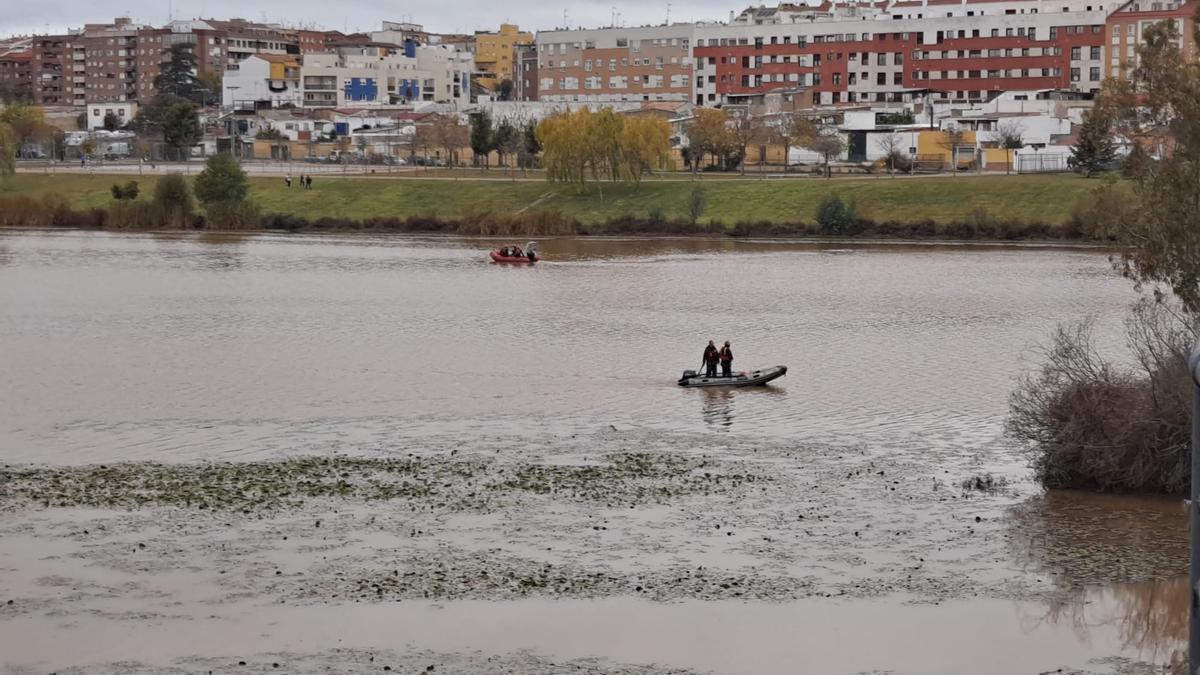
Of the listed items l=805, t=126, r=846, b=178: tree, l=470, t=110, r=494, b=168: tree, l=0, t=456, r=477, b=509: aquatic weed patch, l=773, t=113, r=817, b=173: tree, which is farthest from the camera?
l=470, t=110, r=494, b=168: tree

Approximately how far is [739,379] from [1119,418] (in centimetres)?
1287

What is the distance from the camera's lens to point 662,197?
95.3 m

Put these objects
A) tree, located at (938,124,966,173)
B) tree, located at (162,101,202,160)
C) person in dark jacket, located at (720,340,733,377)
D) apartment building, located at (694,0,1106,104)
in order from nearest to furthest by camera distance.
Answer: person in dark jacket, located at (720,340,733,377) → tree, located at (938,124,966,173) → tree, located at (162,101,202,160) → apartment building, located at (694,0,1106,104)

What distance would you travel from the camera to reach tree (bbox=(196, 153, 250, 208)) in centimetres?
9288

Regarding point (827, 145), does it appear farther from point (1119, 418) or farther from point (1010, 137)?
point (1119, 418)

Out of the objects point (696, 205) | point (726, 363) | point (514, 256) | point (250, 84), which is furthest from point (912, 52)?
point (726, 363)

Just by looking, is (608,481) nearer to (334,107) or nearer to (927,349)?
(927,349)

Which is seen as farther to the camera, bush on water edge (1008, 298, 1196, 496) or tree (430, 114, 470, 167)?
tree (430, 114, 470, 167)

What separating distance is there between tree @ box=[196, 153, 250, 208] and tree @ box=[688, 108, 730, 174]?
99.8 feet

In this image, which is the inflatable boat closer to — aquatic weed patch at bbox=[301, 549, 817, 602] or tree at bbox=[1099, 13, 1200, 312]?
tree at bbox=[1099, 13, 1200, 312]

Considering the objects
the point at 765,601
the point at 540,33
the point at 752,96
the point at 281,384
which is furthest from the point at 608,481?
the point at 540,33

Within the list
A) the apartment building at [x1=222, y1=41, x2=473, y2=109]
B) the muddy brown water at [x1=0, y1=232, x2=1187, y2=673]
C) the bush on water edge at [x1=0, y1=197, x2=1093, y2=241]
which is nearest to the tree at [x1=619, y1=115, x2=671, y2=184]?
the bush on water edge at [x1=0, y1=197, x2=1093, y2=241]

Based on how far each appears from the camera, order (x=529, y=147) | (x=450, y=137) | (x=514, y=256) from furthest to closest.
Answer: (x=450, y=137) → (x=529, y=147) → (x=514, y=256)

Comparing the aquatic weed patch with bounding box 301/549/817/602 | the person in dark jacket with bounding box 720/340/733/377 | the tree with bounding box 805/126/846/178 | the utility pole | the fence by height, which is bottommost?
the aquatic weed patch with bounding box 301/549/817/602
